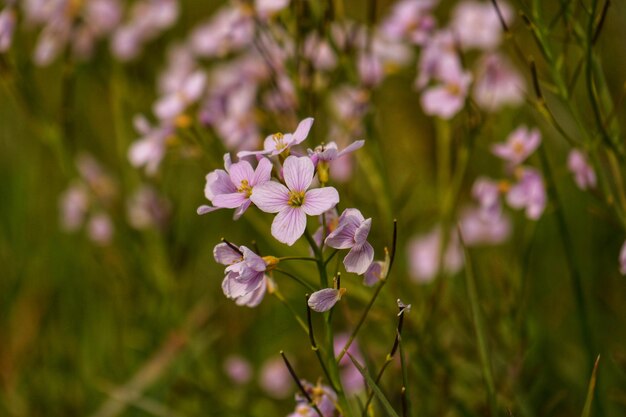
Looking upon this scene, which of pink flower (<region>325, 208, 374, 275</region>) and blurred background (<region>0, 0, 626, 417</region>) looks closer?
pink flower (<region>325, 208, 374, 275</region>)

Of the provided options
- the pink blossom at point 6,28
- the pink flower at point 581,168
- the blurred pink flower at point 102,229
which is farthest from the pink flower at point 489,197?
the blurred pink flower at point 102,229

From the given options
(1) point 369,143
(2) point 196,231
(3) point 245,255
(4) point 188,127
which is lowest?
(2) point 196,231

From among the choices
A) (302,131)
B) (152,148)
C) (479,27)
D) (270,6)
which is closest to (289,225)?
(302,131)

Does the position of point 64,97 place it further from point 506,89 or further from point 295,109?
point 506,89

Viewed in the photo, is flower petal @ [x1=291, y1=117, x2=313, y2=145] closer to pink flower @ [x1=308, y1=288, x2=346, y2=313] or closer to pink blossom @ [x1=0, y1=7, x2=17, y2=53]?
pink flower @ [x1=308, y1=288, x2=346, y2=313]

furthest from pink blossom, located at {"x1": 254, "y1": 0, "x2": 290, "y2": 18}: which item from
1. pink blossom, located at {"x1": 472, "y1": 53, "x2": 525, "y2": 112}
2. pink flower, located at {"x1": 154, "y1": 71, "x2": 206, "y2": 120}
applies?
pink blossom, located at {"x1": 472, "y1": 53, "x2": 525, "y2": 112}

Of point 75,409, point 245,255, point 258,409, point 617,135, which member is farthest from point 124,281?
point 617,135

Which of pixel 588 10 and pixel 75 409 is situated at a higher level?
pixel 588 10
